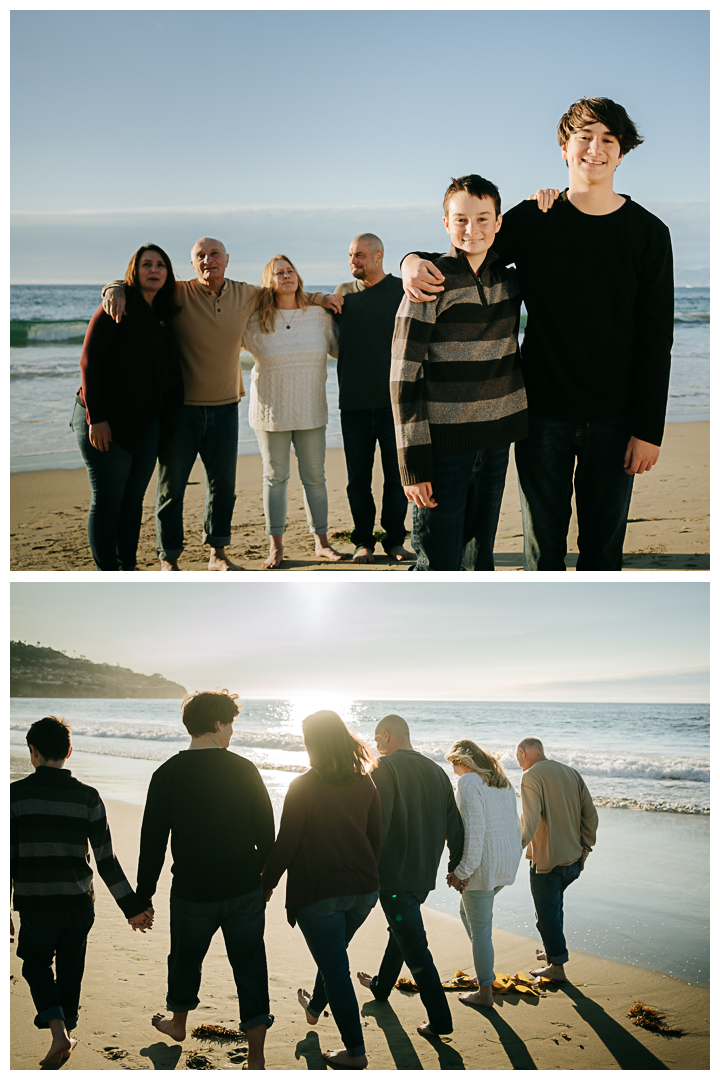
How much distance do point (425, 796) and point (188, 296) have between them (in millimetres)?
2542

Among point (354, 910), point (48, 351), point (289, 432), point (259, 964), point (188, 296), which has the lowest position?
point (259, 964)

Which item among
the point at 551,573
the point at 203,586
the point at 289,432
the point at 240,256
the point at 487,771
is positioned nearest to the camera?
the point at 551,573

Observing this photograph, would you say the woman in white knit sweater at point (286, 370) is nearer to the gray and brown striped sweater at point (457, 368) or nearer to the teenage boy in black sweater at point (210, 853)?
the gray and brown striped sweater at point (457, 368)

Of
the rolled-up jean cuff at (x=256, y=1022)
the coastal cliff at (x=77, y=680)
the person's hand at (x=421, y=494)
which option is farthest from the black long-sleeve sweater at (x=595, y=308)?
the coastal cliff at (x=77, y=680)

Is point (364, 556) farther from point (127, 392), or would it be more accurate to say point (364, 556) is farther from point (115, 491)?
point (127, 392)

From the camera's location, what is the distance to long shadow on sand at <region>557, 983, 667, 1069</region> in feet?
9.02

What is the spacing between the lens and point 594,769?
23.9 feet

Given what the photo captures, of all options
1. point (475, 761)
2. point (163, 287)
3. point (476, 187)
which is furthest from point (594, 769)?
point (476, 187)

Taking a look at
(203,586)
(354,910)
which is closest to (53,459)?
(203,586)

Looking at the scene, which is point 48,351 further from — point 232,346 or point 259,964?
point 259,964

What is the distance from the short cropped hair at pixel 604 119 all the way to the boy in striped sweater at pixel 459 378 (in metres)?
0.39

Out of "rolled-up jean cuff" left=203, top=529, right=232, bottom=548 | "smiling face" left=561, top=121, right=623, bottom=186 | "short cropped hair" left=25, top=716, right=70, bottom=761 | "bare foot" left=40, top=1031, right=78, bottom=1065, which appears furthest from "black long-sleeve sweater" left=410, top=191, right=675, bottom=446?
"bare foot" left=40, top=1031, right=78, bottom=1065

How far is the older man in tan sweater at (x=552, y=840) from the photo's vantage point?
3.16m

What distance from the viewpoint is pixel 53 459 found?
7.54 m
